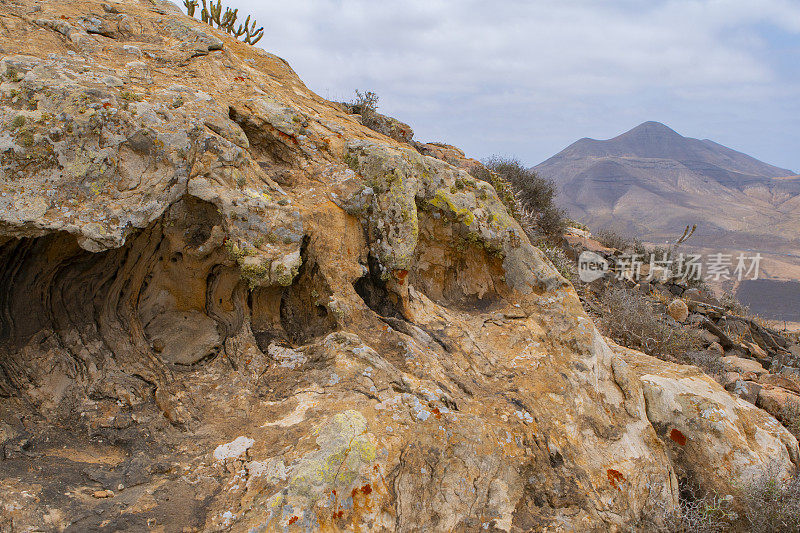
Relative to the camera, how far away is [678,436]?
4.40m

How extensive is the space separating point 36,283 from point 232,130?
1692mm

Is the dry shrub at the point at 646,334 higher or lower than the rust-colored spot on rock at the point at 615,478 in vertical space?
higher

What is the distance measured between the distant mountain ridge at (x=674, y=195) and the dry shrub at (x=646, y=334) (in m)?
40.7

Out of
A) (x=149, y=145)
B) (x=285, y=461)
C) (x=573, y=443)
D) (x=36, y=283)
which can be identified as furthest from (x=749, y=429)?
(x=36, y=283)

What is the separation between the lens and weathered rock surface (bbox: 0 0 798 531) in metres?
2.69

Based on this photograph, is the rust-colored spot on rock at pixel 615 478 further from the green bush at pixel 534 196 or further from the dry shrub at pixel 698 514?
the green bush at pixel 534 196

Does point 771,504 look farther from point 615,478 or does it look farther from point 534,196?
point 534,196

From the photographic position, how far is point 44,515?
88.0 inches

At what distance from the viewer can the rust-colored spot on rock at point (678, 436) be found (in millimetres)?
4379

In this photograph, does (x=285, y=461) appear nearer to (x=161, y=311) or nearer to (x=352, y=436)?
(x=352, y=436)

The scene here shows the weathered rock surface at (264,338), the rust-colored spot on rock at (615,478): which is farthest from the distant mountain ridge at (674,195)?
the rust-colored spot on rock at (615,478)

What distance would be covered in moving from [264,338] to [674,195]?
7875 cm

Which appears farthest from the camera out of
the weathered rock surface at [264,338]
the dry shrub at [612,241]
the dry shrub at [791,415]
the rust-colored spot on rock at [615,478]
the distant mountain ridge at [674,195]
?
the distant mountain ridge at [674,195]

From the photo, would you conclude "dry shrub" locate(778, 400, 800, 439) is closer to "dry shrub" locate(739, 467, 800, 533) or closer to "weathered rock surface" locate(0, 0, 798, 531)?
"weathered rock surface" locate(0, 0, 798, 531)
